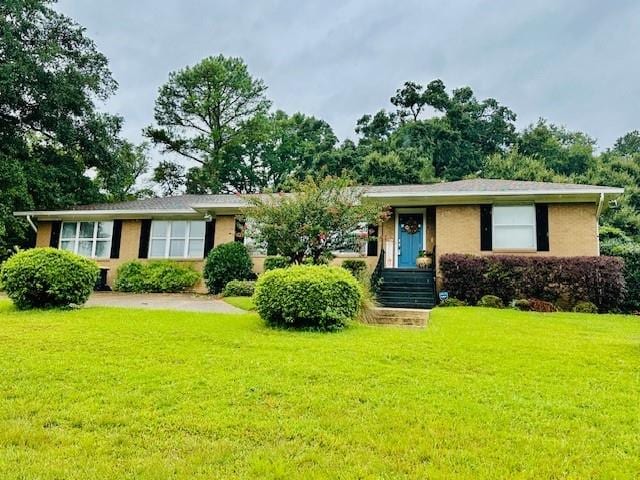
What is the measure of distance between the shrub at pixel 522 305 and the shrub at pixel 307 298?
5.59 m

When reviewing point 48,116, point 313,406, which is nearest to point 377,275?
point 313,406

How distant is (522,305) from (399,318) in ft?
14.1

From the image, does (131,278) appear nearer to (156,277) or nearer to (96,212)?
(156,277)

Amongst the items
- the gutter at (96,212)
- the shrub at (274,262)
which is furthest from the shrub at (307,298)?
the gutter at (96,212)

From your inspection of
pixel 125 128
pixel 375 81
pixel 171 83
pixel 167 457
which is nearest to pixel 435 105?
pixel 375 81

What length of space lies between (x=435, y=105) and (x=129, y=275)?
25.7m

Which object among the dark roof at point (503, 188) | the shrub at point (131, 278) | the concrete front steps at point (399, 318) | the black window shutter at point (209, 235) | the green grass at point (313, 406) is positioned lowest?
the green grass at point (313, 406)

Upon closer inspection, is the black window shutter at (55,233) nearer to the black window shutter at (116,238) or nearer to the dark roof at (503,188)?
the black window shutter at (116,238)

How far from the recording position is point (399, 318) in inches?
385

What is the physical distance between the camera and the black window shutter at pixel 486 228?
14227mm

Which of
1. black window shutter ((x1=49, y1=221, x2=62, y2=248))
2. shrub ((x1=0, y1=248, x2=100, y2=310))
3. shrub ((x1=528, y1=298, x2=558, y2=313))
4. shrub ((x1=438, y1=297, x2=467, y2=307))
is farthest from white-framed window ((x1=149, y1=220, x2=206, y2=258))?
shrub ((x1=528, y1=298, x2=558, y2=313))

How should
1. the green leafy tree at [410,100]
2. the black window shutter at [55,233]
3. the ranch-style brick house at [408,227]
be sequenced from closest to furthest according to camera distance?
the ranch-style brick house at [408,227]
the black window shutter at [55,233]
the green leafy tree at [410,100]

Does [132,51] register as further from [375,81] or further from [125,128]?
[375,81]

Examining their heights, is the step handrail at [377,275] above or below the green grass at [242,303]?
above
